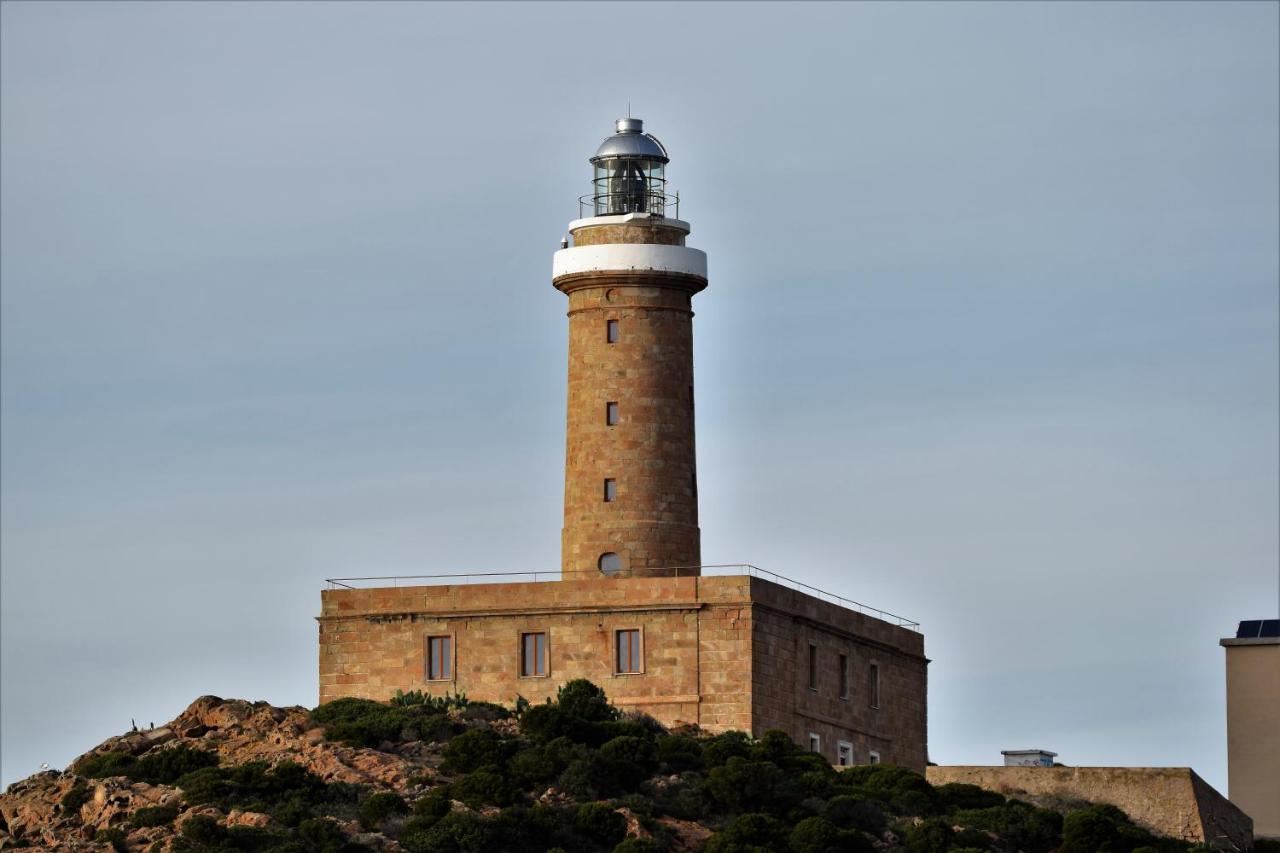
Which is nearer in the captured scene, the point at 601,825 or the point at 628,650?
the point at 601,825

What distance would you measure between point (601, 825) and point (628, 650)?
954 cm

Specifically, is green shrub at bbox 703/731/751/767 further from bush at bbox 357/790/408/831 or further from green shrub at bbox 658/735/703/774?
bush at bbox 357/790/408/831

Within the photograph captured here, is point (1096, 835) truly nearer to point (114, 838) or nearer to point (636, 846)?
point (636, 846)

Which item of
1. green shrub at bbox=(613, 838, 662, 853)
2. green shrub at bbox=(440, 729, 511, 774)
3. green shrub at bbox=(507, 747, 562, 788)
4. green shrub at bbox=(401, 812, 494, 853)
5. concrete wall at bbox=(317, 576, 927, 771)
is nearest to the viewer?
green shrub at bbox=(401, 812, 494, 853)

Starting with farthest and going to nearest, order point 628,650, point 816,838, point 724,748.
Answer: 1. point 628,650
2. point 724,748
3. point 816,838

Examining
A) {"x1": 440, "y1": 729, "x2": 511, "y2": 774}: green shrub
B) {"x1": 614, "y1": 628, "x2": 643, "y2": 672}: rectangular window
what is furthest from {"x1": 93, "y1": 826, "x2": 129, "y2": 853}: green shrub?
{"x1": 614, "y1": 628, "x2": 643, "y2": 672}: rectangular window

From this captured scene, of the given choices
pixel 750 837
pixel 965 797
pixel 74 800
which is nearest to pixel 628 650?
pixel 965 797

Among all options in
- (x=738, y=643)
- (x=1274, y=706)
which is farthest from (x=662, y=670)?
(x=1274, y=706)

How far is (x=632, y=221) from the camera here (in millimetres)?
87688

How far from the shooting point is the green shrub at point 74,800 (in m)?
76.2

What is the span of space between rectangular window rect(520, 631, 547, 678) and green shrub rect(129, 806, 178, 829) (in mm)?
11539

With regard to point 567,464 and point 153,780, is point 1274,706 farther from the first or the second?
point 153,780

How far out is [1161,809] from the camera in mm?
81250

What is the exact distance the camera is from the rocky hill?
7375cm
